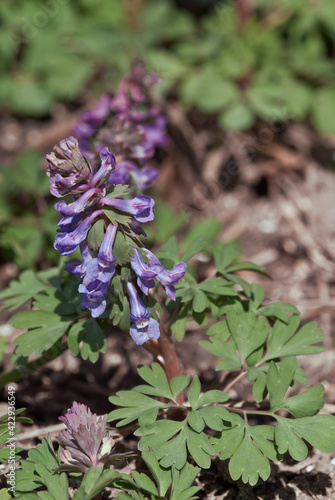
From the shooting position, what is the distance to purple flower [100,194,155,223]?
2.10m

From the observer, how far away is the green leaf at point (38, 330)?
7.87ft

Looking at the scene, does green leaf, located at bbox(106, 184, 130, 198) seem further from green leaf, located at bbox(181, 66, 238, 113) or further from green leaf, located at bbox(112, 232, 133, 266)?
green leaf, located at bbox(181, 66, 238, 113)

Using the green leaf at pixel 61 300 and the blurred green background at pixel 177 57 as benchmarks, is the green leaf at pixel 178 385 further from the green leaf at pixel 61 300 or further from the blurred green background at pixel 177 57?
the blurred green background at pixel 177 57

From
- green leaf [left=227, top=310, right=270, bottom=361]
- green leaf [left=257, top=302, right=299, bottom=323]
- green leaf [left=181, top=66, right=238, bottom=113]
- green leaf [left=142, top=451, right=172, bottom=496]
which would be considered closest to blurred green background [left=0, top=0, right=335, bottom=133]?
green leaf [left=181, top=66, right=238, bottom=113]

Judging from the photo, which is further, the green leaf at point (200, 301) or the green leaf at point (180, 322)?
the green leaf at point (180, 322)

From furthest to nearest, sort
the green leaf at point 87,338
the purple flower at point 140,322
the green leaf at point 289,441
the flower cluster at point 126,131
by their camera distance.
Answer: the flower cluster at point 126,131 → the green leaf at point 87,338 → the purple flower at point 140,322 → the green leaf at point 289,441

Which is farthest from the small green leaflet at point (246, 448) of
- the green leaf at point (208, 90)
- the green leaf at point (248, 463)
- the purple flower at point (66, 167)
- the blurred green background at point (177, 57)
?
the green leaf at point (208, 90)

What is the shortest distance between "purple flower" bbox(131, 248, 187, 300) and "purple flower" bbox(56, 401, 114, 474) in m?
0.52

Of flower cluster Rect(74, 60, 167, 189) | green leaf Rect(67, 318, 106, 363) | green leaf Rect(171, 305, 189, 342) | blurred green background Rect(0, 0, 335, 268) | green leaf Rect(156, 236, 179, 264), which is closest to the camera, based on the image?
green leaf Rect(67, 318, 106, 363)

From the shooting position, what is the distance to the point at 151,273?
2133 millimetres

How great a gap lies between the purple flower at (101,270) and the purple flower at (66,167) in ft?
0.67

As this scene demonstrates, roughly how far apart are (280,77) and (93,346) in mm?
3352

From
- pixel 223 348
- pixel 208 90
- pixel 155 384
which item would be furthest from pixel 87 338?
pixel 208 90

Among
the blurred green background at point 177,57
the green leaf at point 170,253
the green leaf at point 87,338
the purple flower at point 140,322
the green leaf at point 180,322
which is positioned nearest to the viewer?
the purple flower at point 140,322
